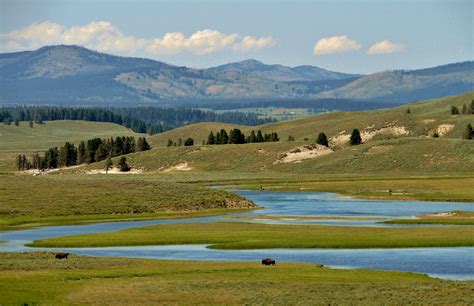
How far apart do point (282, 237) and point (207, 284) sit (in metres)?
27.6

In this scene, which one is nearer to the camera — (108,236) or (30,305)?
(30,305)

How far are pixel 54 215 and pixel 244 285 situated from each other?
56.4 metres

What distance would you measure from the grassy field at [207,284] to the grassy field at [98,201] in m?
37.8

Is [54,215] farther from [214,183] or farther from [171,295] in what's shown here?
[214,183]

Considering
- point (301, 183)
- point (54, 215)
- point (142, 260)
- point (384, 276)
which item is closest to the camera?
point (384, 276)

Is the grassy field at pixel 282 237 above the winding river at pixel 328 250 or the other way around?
above

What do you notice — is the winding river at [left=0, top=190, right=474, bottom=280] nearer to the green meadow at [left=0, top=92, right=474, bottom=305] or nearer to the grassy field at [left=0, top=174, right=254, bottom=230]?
the green meadow at [left=0, top=92, right=474, bottom=305]

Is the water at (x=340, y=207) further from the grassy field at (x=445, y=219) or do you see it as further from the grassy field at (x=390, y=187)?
the grassy field at (x=390, y=187)

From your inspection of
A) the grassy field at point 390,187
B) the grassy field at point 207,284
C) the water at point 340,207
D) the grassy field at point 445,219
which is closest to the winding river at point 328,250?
the water at point 340,207

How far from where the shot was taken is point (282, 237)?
8406 centimetres

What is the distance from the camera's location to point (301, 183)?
176 meters

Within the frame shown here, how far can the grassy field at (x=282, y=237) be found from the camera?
7925 cm

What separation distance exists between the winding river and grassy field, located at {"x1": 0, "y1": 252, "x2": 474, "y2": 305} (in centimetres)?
474

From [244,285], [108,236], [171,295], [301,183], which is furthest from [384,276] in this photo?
[301,183]
